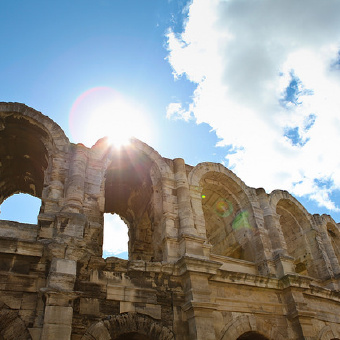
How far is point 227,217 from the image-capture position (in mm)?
10906

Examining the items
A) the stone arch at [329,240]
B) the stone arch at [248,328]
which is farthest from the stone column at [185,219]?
the stone arch at [329,240]

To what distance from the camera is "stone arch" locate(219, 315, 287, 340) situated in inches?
277

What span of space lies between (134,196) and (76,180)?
3.59 meters

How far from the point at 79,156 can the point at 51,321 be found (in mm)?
3796

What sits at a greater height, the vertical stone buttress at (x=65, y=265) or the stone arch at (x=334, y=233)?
the stone arch at (x=334, y=233)

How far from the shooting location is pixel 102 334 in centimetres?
585

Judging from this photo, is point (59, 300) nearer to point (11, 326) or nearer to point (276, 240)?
point (11, 326)

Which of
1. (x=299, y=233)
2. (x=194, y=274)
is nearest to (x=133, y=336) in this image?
(x=194, y=274)

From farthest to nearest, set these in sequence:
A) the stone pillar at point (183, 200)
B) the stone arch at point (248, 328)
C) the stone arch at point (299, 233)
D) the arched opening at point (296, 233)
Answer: the arched opening at point (296, 233), the stone arch at point (299, 233), the stone pillar at point (183, 200), the stone arch at point (248, 328)

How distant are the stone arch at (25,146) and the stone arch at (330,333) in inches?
307

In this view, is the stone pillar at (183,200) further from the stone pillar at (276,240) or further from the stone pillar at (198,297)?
the stone pillar at (276,240)

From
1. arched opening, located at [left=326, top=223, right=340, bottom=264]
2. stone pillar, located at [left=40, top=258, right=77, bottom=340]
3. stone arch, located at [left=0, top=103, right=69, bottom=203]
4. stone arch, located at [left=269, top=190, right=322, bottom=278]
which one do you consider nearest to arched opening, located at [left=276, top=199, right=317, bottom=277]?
stone arch, located at [left=269, top=190, right=322, bottom=278]

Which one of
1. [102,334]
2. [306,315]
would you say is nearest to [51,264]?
[102,334]

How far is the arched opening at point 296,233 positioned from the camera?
11.5 m
